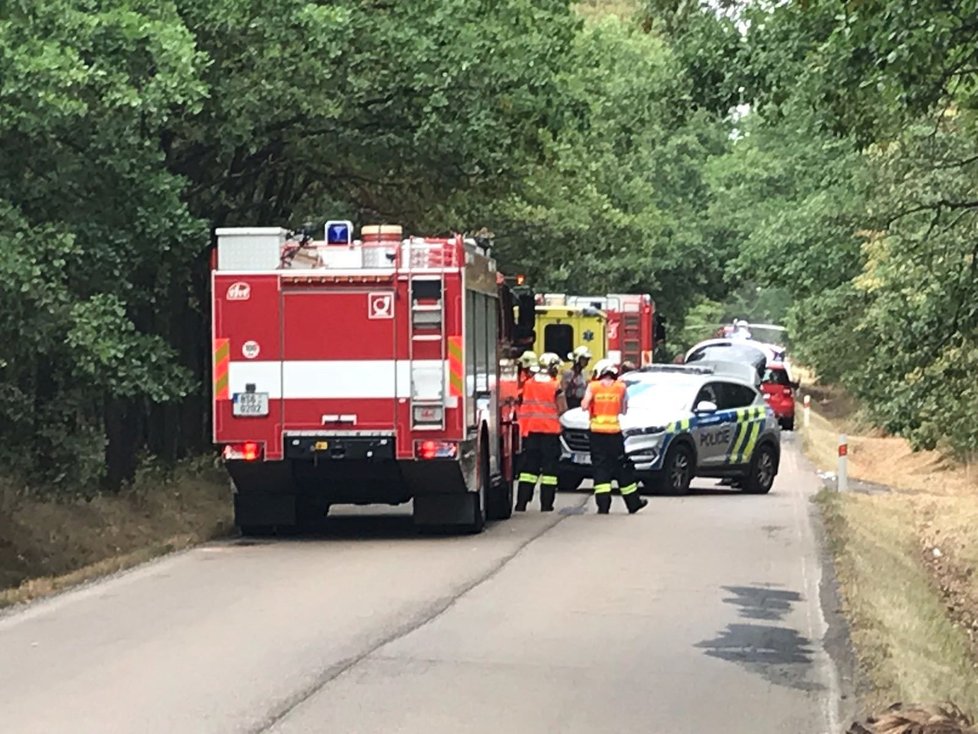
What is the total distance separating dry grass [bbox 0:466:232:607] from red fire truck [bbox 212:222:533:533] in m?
1.54

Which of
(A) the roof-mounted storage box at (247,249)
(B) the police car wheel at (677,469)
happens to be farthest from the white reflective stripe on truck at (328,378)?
(B) the police car wheel at (677,469)

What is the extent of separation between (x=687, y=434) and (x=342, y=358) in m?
7.86

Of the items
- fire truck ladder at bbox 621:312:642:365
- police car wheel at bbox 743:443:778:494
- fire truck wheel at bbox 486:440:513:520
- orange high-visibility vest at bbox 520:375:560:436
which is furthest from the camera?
fire truck ladder at bbox 621:312:642:365

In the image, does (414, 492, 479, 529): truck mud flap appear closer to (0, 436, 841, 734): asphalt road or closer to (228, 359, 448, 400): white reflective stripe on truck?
→ (0, 436, 841, 734): asphalt road

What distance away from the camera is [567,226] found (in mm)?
36656

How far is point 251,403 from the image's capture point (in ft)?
54.5

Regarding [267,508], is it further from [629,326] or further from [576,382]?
[629,326]

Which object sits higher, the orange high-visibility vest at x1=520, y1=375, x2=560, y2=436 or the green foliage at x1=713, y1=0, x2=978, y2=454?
the green foliage at x1=713, y1=0, x2=978, y2=454

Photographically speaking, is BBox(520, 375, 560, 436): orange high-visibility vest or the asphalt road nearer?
the asphalt road

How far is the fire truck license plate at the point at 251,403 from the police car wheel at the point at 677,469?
7895mm

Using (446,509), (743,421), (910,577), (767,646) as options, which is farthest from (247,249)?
(743,421)

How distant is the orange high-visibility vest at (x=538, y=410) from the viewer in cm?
2066

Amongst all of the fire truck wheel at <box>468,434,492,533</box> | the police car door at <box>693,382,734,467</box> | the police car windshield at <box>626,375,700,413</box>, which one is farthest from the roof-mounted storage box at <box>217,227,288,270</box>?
the police car door at <box>693,382,734,467</box>

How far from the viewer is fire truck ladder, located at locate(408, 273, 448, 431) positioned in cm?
1648
